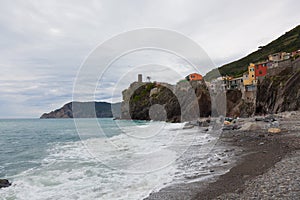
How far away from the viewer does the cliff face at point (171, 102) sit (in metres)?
59.1

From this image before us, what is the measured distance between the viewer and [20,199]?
27.6 feet

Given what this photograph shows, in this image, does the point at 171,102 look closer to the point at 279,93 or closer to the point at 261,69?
the point at 261,69

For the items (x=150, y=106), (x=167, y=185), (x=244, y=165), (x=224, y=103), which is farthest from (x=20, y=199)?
(x=150, y=106)

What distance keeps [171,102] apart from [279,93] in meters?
35.0

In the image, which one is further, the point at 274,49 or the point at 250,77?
the point at 274,49

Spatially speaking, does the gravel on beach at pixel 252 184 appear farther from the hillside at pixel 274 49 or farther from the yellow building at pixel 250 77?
the hillside at pixel 274 49

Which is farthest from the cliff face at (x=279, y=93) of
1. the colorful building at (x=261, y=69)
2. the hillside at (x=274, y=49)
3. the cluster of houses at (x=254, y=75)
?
the hillside at (x=274, y=49)

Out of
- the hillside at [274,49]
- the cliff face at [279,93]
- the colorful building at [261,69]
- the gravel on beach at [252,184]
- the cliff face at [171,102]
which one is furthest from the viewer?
the hillside at [274,49]

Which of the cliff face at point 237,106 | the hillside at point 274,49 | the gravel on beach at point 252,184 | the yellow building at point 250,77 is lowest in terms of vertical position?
the gravel on beach at point 252,184

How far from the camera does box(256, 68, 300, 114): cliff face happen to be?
115 feet

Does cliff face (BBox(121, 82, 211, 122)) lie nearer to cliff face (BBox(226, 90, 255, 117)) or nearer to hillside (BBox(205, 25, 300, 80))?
cliff face (BBox(226, 90, 255, 117))

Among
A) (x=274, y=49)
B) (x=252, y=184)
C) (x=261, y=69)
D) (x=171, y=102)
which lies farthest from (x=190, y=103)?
(x=274, y=49)

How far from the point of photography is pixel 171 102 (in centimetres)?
6994

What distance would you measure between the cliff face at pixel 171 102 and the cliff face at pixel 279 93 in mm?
16177
